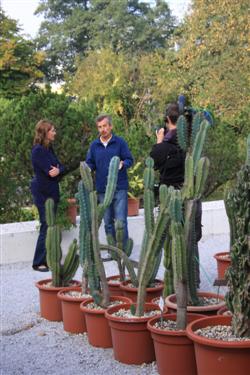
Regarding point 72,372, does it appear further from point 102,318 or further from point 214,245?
point 214,245

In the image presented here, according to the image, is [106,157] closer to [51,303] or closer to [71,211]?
[71,211]

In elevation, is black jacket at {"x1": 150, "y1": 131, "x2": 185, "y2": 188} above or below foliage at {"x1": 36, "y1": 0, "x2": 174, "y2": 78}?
below

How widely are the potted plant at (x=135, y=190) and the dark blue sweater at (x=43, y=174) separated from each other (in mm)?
2412

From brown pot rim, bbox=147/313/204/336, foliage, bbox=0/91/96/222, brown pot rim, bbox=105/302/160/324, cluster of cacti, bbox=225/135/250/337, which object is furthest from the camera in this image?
foliage, bbox=0/91/96/222

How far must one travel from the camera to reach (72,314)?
524 centimetres

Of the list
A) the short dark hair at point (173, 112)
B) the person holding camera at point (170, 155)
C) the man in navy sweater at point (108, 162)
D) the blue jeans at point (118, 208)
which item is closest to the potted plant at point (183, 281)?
the short dark hair at point (173, 112)

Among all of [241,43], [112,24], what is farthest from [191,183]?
[112,24]

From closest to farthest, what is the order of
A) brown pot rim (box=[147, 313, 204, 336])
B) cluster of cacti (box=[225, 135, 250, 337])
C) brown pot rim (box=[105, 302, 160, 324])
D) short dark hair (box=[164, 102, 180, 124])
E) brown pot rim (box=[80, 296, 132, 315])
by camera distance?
1. cluster of cacti (box=[225, 135, 250, 337])
2. brown pot rim (box=[147, 313, 204, 336])
3. brown pot rim (box=[105, 302, 160, 324])
4. brown pot rim (box=[80, 296, 132, 315])
5. short dark hair (box=[164, 102, 180, 124])

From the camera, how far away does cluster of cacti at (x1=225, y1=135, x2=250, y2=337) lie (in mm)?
3635

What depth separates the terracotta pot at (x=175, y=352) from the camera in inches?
154

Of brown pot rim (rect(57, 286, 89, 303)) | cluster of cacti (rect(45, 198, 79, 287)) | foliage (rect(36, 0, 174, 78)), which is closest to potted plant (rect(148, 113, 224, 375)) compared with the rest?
brown pot rim (rect(57, 286, 89, 303))

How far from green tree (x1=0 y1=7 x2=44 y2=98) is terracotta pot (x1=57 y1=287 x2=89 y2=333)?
2311cm

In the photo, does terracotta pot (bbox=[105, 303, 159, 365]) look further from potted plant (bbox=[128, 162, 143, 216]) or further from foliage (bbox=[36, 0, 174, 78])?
foliage (bbox=[36, 0, 174, 78])

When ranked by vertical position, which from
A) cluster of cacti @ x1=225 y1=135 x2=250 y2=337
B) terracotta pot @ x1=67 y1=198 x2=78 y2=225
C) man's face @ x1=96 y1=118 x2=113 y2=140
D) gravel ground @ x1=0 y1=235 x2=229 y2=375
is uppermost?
man's face @ x1=96 y1=118 x2=113 y2=140
